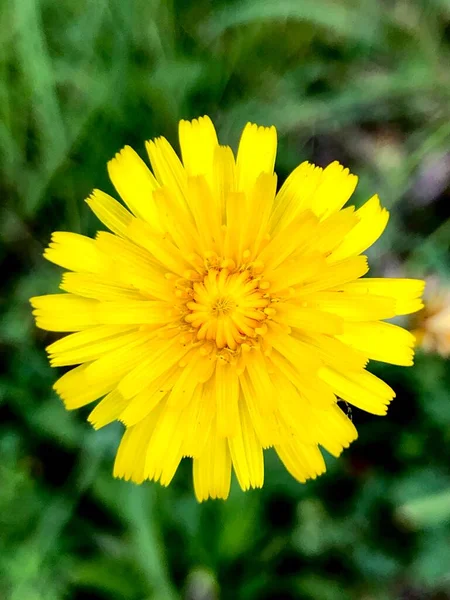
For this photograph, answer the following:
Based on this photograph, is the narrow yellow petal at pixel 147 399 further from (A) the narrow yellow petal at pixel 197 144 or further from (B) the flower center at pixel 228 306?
(A) the narrow yellow petal at pixel 197 144

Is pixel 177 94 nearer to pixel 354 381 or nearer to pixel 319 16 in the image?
pixel 319 16

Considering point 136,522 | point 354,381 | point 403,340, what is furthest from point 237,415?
point 136,522

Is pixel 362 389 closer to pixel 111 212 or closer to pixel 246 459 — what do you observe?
pixel 246 459

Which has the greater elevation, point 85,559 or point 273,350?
point 273,350

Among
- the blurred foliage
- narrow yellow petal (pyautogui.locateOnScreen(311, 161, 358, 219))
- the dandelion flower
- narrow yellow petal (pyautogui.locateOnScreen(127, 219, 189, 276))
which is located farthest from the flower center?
the blurred foliage

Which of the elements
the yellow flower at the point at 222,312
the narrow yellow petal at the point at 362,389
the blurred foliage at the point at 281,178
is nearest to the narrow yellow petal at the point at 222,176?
the yellow flower at the point at 222,312

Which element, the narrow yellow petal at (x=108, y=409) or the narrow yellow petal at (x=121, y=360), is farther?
the narrow yellow petal at (x=108, y=409)

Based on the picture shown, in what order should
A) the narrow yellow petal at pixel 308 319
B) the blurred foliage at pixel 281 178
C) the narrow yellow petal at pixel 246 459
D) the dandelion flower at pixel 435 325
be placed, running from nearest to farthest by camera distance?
the narrow yellow petal at pixel 308 319 < the narrow yellow petal at pixel 246 459 < the dandelion flower at pixel 435 325 < the blurred foliage at pixel 281 178
